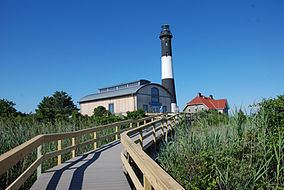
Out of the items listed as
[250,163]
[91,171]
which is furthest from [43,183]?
[250,163]

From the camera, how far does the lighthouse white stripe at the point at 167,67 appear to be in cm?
3697

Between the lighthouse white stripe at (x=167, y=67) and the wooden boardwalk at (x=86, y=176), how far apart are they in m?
30.9

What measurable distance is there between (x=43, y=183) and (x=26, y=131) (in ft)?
12.8

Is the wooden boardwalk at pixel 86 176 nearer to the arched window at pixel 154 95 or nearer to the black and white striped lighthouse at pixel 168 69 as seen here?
the arched window at pixel 154 95

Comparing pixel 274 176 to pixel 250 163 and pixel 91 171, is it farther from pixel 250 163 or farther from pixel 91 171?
pixel 91 171

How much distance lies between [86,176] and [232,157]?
2673 mm

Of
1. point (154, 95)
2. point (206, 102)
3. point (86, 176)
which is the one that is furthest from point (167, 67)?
point (86, 176)

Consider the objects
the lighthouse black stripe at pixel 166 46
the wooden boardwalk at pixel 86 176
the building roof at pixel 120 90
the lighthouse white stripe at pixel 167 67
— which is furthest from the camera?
the lighthouse black stripe at pixel 166 46

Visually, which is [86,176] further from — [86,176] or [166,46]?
[166,46]

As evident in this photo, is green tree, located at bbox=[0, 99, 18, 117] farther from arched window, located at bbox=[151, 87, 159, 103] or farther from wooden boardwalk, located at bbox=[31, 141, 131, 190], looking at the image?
wooden boardwalk, located at bbox=[31, 141, 131, 190]

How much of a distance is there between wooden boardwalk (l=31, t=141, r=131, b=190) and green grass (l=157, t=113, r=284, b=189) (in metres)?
1.12

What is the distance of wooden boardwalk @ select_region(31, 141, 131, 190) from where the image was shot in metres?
4.35

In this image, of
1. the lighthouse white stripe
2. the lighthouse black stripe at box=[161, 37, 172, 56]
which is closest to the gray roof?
A: the lighthouse white stripe

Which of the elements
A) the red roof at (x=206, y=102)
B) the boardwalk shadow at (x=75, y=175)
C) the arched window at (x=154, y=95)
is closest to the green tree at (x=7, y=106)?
the arched window at (x=154, y=95)
